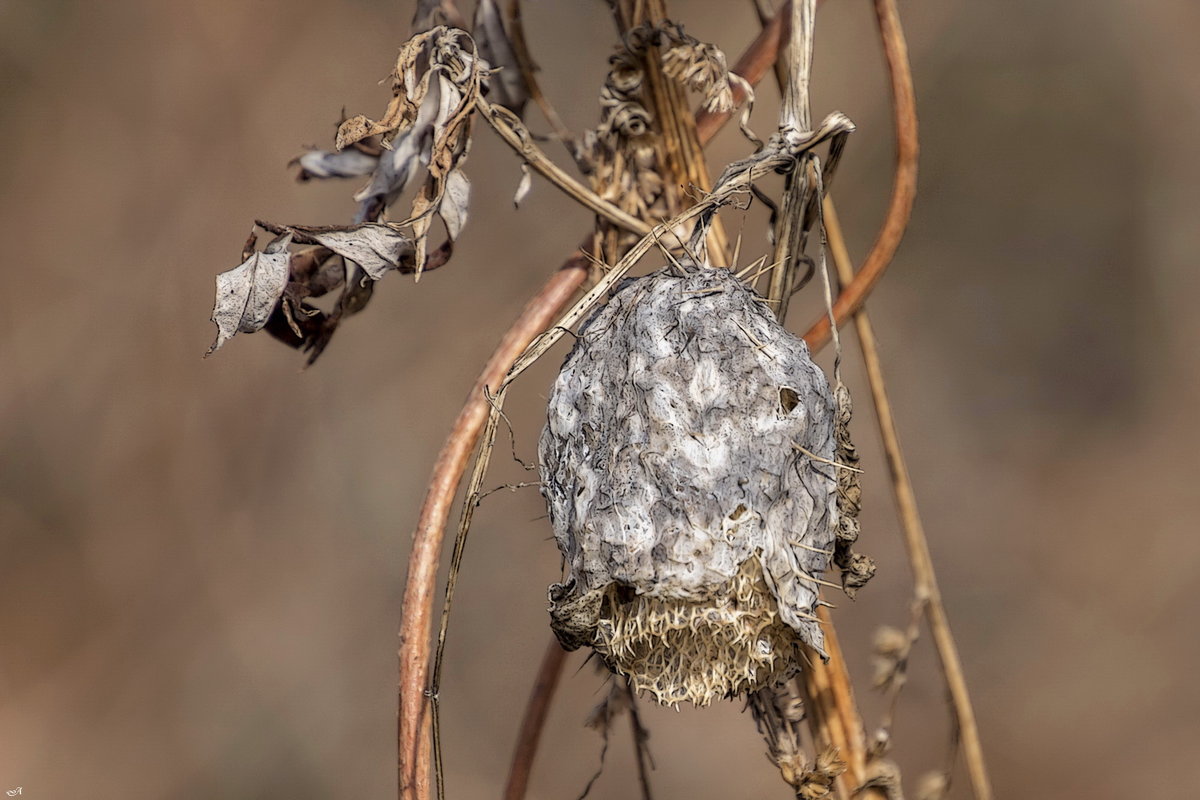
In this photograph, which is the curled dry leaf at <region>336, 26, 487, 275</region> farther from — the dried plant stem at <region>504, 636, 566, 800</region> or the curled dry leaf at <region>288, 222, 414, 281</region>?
the dried plant stem at <region>504, 636, 566, 800</region>

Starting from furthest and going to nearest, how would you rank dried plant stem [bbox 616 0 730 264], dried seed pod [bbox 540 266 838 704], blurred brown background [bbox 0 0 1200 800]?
1. blurred brown background [bbox 0 0 1200 800]
2. dried plant stem [bbox 616 0 730 264]
3. dried seed pod [bbox 540 266 838 704]

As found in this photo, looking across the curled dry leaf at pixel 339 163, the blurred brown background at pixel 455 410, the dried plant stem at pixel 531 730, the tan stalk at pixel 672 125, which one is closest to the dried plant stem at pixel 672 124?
the tan stalk at pixel 672 125

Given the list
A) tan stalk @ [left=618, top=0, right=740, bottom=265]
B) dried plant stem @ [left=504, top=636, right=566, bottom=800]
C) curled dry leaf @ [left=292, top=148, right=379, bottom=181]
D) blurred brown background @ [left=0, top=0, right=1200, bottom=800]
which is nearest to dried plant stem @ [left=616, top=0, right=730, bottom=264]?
tan stalk @ [left=618, top=0, right=740, bottom=265]

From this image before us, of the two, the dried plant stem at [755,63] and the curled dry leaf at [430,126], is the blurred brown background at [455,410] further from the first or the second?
the curled dry leaf at [430,126]

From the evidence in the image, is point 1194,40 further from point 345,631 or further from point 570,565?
point 345,631

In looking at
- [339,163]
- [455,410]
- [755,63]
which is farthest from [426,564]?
[455,410]

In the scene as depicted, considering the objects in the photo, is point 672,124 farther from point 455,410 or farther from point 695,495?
point 455,410
